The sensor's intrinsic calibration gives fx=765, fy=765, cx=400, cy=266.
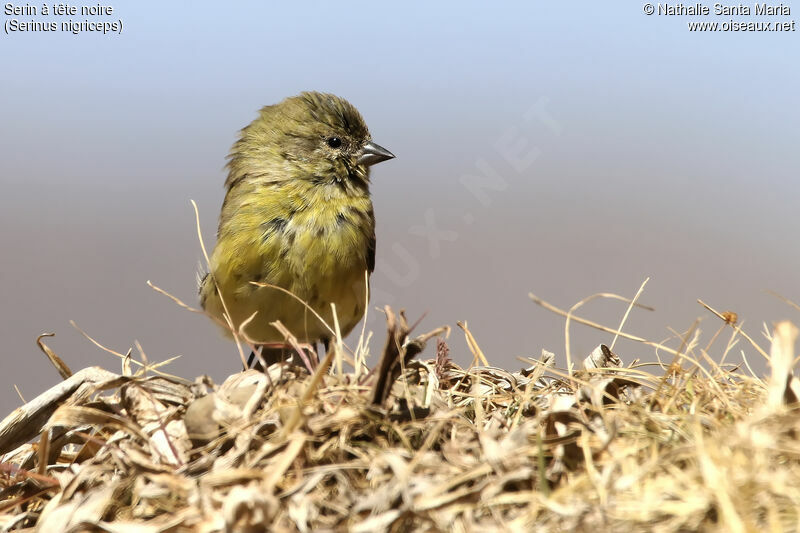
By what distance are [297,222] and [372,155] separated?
77 centimetres

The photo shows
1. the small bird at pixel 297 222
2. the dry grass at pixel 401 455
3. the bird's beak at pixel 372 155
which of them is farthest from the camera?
the bird's beak at pixel 372 155

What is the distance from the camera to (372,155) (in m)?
4.62

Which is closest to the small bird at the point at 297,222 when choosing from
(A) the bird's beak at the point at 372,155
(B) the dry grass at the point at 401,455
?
(A) the bird's beak at the point at 372,155

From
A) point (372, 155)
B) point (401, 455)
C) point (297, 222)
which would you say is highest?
point (372, 155)

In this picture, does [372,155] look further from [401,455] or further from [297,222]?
[401,455]

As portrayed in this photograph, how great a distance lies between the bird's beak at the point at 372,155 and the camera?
460 centimetres

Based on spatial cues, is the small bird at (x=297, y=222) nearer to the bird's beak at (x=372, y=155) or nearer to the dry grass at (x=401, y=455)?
the bird's beak at (x=372, y=155)

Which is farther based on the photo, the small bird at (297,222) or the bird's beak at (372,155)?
the bird's beak at (372,155)

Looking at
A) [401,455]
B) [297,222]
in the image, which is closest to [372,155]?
[297,222]

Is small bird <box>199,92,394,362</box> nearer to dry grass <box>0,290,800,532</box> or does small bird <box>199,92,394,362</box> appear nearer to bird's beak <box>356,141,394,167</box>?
bird's beak <box>356,141,394,167</box>

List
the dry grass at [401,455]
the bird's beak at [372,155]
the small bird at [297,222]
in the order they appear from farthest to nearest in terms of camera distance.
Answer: the bird's beak at [372,155], the small bird at [297,222], the dry grass at [401,455]

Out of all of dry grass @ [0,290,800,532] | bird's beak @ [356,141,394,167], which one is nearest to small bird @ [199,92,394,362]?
bird's beak @ [356,141,394,167]

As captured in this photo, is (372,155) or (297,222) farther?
(372,155)

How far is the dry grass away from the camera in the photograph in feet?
4.84
